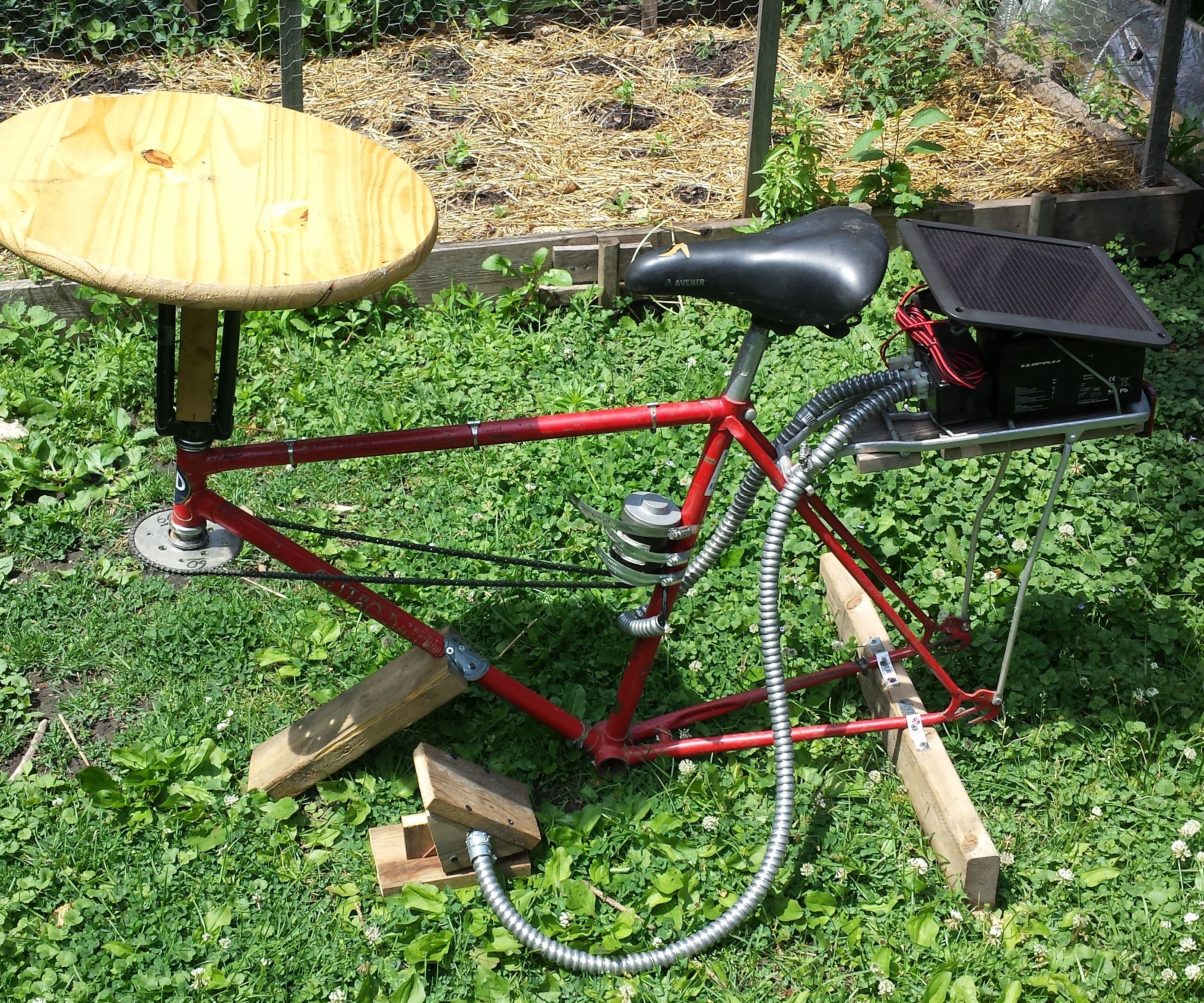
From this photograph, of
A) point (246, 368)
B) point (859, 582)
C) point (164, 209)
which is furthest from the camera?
point (246, 368)

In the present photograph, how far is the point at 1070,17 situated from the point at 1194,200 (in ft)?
5.84

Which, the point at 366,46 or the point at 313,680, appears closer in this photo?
the point at 313,680

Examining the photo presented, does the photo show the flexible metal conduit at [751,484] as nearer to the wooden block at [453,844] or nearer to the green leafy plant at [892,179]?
the wooden block at [453,844]

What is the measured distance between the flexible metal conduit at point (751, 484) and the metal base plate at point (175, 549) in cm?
94

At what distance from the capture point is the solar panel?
225 cm

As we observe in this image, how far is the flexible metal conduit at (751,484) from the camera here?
2457 millimetres

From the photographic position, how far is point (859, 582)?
268 centimetres

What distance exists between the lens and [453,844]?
105 inches

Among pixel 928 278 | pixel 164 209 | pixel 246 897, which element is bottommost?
pixel 246 897

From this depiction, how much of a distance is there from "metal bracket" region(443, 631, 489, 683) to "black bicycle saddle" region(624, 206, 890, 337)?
0.98m

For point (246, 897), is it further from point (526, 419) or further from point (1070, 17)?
point (1070, 17)

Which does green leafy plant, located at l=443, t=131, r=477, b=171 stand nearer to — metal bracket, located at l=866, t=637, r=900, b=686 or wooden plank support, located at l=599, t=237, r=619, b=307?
wooden plank support, located at l=599, t=237, r=619, b=307

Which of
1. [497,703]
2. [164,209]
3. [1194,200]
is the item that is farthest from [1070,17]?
[164,209]

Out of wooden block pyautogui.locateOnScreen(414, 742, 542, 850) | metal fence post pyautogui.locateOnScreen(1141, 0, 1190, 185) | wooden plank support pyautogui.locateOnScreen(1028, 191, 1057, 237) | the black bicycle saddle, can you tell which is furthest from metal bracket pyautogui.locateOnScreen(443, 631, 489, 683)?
metal fence post pyautogui.locateOnScreen(1141, 0, 1190, 185)
